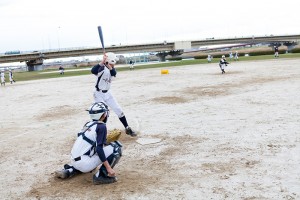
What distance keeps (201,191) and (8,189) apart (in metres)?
3.51

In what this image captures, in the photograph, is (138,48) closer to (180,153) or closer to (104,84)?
(104,84)

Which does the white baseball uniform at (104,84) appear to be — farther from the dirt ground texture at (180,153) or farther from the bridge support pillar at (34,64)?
the bridge support pillar at (34,64)

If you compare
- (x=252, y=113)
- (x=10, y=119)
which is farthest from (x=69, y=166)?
(x=10, y=119)

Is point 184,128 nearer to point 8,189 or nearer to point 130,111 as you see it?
point 130,111

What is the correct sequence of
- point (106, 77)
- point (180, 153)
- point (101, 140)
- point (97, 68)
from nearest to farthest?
point (101, 140) → point (180, 153) → point (97, 68) → point (106, 77)

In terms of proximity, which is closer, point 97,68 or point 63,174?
point 63,174

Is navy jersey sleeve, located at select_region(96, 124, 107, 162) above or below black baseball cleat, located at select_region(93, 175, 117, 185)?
above

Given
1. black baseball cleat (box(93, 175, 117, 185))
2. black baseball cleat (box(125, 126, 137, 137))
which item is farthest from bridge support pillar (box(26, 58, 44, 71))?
black baseball cleat (box(93, 175, 117, 185))

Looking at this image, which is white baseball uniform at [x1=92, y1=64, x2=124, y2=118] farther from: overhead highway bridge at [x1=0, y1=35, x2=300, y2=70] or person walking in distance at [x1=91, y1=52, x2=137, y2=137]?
overhead highway bridge at [x1=0, y1=35, x2=300, y2=70]

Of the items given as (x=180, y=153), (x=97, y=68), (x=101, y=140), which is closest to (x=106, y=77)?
(x=97, y=68)

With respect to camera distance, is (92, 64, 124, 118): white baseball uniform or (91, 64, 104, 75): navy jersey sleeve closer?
(91, 64, 104, 75): navy jersey sleeve

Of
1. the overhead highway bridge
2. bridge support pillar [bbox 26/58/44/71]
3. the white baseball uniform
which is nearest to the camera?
the white baseball uniform

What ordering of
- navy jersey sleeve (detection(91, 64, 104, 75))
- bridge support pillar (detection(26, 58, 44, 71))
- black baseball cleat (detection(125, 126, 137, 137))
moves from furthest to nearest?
bridge support pillar (detection(26, 58, 44, 71)) → black baseball cleat (detection(125, 126, 137, 137)) → navy jersey sleeve (detection(91, 64, 104, 75))

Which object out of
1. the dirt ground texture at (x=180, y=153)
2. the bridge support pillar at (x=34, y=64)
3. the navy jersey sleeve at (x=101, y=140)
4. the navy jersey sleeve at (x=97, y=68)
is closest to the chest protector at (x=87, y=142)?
the navy jersey sleeve at (x=101, y=140)
